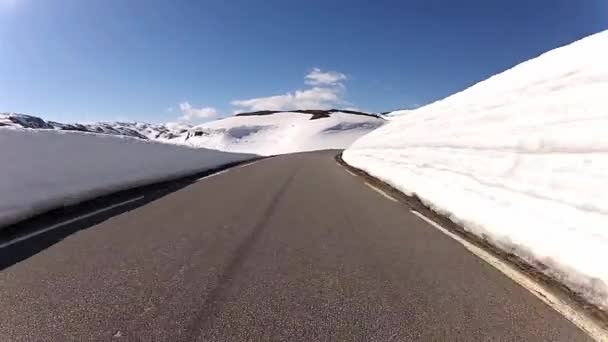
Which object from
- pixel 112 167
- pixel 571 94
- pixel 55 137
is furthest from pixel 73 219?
pixel 571 94

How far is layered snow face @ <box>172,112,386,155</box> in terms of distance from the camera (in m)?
96.3

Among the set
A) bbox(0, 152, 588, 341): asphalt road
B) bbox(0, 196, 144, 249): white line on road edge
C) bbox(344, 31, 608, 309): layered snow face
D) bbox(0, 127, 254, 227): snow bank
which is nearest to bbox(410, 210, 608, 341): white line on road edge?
bbox(0, 152, 588, 341): asphalt road

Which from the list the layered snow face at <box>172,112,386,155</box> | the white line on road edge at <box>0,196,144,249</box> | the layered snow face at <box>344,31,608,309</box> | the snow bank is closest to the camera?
the layered snow face at <box>344,31,608,309</box>

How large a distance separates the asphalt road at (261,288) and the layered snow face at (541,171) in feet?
2.03

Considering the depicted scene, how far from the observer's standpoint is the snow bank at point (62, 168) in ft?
23.7

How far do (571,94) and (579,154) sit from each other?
1.73 metres

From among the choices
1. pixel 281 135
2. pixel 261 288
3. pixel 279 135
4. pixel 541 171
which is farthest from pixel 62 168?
pixel 279 135

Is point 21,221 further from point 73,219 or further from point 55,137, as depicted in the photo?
point 55,137

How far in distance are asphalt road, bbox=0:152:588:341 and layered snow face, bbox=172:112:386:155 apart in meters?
84.5

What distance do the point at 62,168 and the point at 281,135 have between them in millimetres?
102479

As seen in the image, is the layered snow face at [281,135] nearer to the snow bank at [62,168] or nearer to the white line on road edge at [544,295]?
the snow bank at [62,168]

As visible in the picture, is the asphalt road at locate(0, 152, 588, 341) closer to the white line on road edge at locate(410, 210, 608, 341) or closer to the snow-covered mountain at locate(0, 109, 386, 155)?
the white line on road edge at locate(410, 210, 608, 341)

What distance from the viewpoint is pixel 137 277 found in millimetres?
4031

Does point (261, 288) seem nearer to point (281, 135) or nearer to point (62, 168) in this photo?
point (62, 168)
